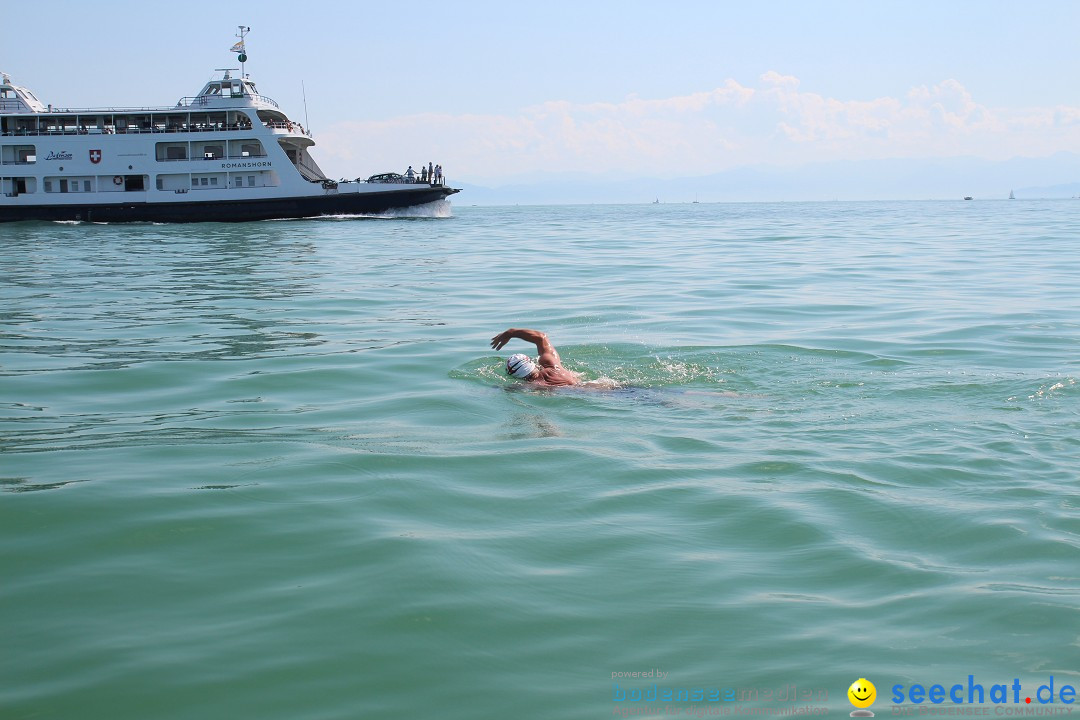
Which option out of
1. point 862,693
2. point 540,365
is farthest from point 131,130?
point 862,693

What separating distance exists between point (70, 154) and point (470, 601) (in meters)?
40.2

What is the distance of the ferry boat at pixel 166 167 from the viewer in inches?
1489

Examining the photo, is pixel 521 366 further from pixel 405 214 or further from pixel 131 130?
pixel 131 130

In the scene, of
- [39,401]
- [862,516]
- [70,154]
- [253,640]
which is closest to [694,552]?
[862,516]

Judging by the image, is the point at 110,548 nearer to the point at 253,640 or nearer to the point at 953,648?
the point at 253,640

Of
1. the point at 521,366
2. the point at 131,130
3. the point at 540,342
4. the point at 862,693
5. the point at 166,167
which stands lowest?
the point at 862,693

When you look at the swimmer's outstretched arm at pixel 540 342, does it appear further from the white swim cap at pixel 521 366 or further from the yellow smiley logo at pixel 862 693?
the yellow smiley logo at pixel 862 693

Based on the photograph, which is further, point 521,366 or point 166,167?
point 166,167

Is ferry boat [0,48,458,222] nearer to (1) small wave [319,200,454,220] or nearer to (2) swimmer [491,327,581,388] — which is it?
(1) small wave [319,200,454,220]

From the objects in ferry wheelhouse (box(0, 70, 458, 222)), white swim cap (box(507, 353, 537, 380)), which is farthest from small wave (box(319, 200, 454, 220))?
white swim cap (box(507, 353, 537, 380))

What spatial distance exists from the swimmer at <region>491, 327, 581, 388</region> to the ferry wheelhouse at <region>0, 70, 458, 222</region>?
108ft

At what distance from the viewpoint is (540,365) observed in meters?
8.03

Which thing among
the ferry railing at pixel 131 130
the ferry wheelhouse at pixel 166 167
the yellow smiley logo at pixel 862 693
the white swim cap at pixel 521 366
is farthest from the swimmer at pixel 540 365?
the ferry railing at pixel 131 130

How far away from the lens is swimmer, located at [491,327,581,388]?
25.9 feet
